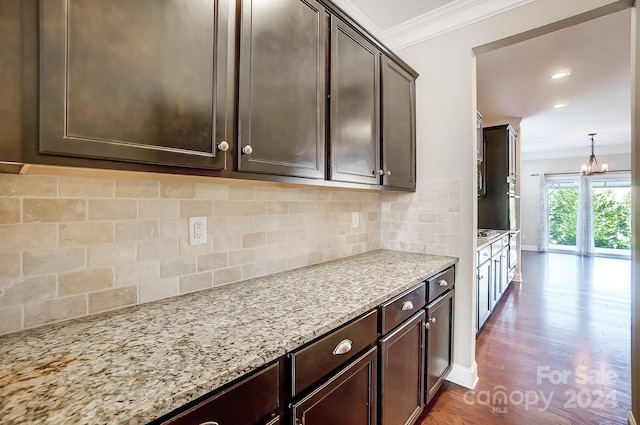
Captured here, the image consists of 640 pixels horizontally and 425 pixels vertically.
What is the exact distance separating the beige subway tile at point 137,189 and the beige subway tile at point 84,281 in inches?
10.8

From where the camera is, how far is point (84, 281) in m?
0.99

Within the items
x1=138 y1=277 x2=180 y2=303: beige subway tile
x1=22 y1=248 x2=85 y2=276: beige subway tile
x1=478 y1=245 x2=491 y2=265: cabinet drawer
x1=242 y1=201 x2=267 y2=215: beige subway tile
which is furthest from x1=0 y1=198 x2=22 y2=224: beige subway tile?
x1=478 y1=245 x2=491 y2=265: cabinet drawer

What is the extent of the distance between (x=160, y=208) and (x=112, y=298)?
36cm

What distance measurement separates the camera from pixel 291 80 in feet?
4.10

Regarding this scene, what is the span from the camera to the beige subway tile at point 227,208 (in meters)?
1.36

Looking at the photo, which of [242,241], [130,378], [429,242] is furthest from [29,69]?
[429,242]

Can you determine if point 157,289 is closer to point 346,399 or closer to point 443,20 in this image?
point 346,399

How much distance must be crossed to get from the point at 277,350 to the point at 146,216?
2.39ft

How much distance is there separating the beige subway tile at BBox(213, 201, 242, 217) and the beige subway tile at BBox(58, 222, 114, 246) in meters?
0.41

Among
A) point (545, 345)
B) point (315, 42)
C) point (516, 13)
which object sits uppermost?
point (516, 13)

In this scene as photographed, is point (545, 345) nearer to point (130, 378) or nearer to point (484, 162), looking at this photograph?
point (484, 162)

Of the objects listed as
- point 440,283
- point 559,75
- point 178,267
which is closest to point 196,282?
point 178,267

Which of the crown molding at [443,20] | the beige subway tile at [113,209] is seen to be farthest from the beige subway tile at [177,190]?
the crown molding at [443,20]

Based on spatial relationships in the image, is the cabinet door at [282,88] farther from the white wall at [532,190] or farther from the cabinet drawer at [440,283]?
the white wall at [532,190]
